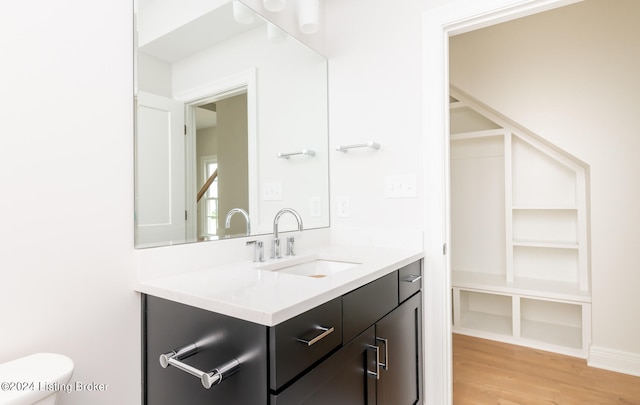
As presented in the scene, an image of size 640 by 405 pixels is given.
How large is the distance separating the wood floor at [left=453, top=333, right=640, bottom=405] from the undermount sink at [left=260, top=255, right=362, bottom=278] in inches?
42.4

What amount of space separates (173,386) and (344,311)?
1.82 ft

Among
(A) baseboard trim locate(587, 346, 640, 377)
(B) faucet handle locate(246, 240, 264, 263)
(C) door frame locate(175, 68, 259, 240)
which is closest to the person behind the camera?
(C) door frame locate(175, 68, 259, 240)

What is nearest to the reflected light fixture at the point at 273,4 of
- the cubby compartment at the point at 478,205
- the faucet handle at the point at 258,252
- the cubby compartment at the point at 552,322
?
the faucet handle at the point at 258,252

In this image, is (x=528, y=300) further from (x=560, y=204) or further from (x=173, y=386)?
(x=173, y=386)

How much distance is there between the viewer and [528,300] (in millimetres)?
2770

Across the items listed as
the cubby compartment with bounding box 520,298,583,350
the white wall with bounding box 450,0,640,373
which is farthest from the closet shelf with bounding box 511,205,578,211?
the cubby compartment with bounding box 520,298,583,350

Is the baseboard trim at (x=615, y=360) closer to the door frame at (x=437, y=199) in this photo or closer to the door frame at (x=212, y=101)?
the door frame at (x=437, y=199)

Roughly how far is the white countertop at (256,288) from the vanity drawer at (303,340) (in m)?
0.03

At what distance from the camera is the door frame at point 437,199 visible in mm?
1613

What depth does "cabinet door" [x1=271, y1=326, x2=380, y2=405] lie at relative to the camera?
2.76 ft

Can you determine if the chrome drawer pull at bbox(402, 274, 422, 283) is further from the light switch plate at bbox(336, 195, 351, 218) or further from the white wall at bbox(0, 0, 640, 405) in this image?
the white wall at bbox(0, 0, 640, 405)

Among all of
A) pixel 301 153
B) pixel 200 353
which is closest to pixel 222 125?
pixel 301 153

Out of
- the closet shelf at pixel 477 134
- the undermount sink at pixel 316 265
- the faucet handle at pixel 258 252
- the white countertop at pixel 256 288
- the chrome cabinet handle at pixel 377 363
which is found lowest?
the chrome cabinet handle at pixel 377 363

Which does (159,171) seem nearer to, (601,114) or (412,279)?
(412,279)
